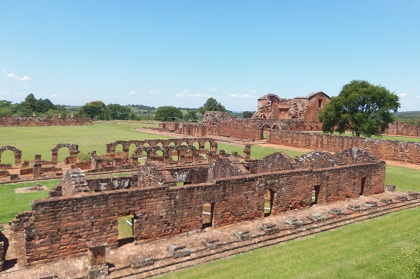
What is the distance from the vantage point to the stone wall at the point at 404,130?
49.3 meters

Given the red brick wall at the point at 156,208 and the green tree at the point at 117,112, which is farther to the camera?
the green tree at the point at 117,112

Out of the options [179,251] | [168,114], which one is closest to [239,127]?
[179,251]

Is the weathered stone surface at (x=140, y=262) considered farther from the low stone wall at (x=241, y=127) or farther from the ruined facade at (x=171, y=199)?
the low stone wall at (x=241, y=127)

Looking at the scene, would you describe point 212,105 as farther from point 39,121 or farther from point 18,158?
point 18,158

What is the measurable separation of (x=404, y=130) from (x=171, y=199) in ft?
171

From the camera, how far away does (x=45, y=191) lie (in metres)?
16.0

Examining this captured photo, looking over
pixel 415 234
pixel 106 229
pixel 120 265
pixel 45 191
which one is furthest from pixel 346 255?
pixel 45 191

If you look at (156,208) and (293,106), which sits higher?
(293,106)

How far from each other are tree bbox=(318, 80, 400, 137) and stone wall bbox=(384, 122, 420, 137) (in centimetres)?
1938

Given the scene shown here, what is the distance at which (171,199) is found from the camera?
892 centimetres

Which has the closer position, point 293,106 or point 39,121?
point 293,106

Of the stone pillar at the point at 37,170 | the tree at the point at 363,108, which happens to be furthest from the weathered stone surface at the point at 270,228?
the tree at the point at 363,108

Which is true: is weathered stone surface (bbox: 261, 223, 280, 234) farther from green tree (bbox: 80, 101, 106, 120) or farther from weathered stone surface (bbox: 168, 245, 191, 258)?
green tree (bbox: 80, 101, 106, 120)

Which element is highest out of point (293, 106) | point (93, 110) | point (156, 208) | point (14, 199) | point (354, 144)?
point (293, 106)
